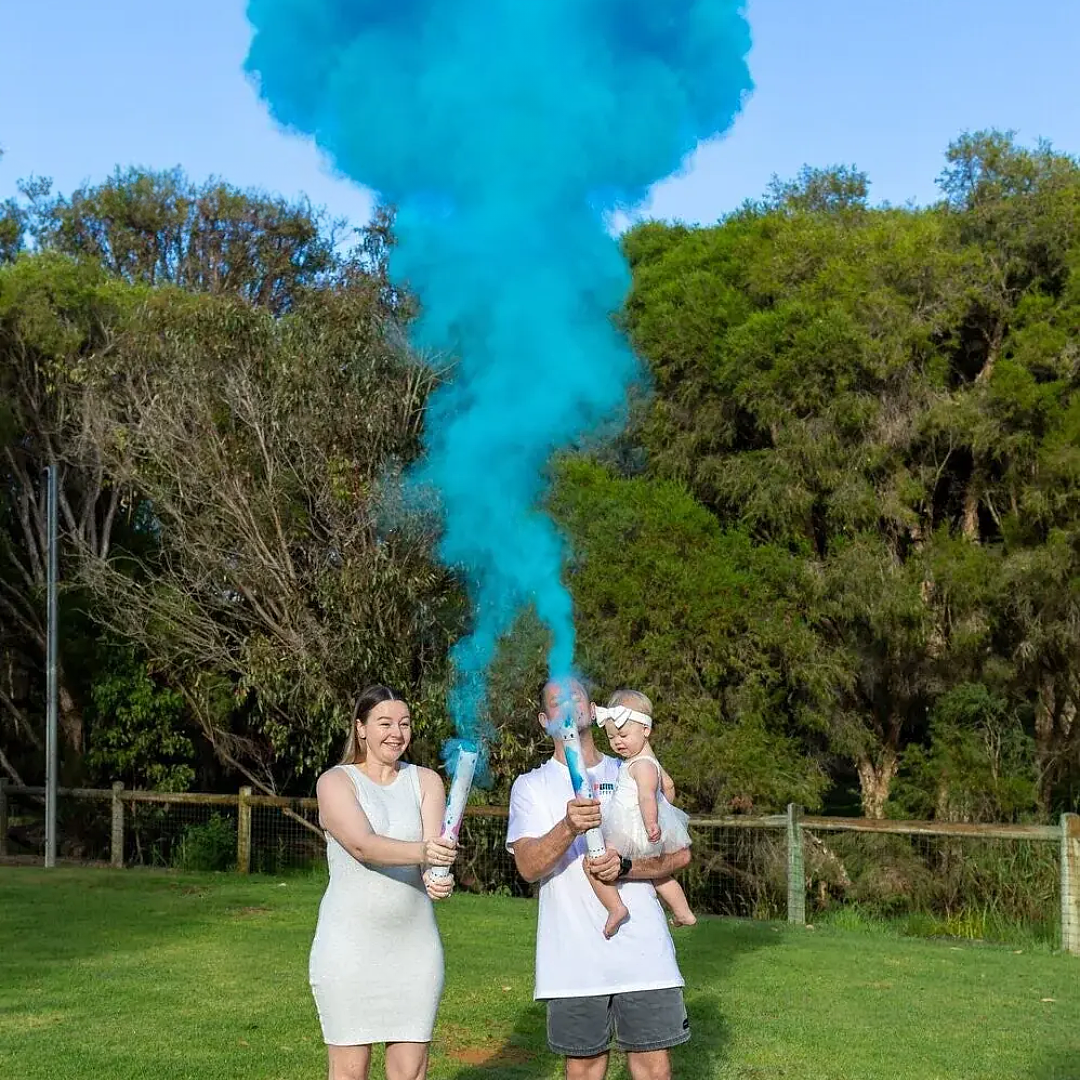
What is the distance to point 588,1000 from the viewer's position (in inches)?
189

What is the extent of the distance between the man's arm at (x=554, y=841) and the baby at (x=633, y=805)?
163mm

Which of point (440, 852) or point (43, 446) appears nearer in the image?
point (440, 852)

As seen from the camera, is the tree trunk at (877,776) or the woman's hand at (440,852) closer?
the woman's hand at (440,852)

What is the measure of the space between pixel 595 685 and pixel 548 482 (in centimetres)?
345

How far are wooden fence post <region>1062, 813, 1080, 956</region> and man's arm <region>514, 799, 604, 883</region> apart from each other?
866 centimetres

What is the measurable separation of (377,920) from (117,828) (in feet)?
50.5

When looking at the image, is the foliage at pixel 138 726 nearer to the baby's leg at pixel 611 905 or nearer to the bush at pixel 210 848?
the bush at pixel 210 848

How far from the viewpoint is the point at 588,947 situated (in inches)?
189

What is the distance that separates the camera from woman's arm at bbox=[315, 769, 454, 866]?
14.6 feet

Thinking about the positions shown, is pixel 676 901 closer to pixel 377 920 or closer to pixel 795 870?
pixel 377 920

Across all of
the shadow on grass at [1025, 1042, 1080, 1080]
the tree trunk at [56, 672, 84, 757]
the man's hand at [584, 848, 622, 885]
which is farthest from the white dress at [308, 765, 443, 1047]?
the tree trunk at [56, 672, 84, 757]

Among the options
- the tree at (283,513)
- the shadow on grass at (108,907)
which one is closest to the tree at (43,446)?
the tree at (283,513)

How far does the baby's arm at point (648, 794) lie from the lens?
4902 millimetres

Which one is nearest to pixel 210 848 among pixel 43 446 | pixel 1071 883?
pixel 43 446
